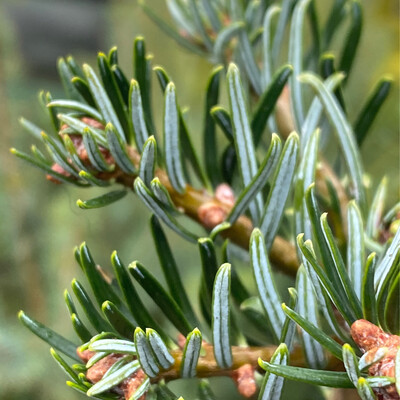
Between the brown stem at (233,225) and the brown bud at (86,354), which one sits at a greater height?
the brown stem at (233,225)

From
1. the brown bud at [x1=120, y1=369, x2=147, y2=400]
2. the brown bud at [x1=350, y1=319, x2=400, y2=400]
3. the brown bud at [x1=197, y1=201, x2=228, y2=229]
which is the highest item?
the brown bud at [x1=197, y1=201, x2=228, y2=229]

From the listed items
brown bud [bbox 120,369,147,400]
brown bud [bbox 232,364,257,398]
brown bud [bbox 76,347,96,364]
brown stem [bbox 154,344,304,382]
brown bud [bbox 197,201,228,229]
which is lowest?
brown bud [bbox 232,364,257,398]

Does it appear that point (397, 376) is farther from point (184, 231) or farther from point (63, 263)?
point (63, 263)

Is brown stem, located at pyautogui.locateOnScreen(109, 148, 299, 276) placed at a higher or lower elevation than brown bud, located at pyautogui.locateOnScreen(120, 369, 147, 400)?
higher

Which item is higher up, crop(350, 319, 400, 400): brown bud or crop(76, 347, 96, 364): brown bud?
crop(350, 319, 400, 400): brown bud

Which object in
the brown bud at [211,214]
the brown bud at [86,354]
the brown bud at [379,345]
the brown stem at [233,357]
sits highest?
the brown bud at [211,214]

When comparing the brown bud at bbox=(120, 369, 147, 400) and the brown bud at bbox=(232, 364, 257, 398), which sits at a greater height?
the brown bud at bbox=(120, 369, 147, 400)

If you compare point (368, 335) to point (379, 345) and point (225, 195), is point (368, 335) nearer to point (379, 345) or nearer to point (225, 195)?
point (379, 345)
